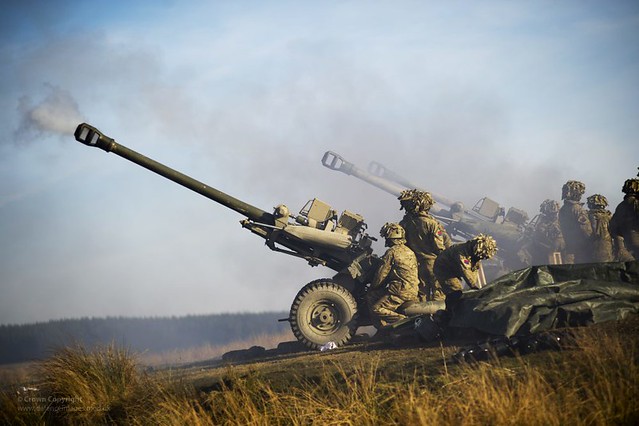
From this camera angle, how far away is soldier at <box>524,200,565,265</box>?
64.0 feet

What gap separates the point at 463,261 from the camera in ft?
35.7

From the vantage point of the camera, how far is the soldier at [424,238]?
12375mm

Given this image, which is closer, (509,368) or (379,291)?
(509,368)

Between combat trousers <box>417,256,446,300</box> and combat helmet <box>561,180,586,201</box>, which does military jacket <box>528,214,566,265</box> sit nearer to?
combat helmet <box>561,180,586,201</box>

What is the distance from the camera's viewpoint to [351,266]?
12086 mm

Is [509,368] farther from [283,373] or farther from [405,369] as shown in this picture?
[283,373]

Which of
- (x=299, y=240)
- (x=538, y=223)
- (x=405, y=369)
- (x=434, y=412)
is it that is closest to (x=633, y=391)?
(x=434, y=412)

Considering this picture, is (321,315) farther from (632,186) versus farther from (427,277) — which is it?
(632,186)

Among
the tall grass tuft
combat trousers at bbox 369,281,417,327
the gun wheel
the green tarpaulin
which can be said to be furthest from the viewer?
the gun wheel

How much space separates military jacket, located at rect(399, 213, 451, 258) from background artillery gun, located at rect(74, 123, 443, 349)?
72cm

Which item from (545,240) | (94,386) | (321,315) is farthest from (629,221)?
(94,386)

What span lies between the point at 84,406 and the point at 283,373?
259 centimetres

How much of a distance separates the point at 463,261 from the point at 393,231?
4.64 ft

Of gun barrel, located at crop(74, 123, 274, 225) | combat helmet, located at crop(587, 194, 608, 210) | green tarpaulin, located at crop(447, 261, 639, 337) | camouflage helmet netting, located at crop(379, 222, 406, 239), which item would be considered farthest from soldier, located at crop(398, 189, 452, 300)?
combat helmet, located at crop(587, 194, 608, 210)
